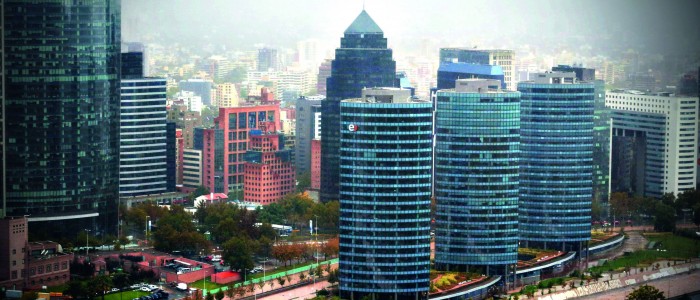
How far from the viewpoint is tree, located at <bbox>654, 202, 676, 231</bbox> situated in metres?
39.6

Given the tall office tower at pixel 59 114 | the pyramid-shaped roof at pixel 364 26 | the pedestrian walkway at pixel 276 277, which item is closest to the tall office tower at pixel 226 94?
the pyramid-shaped roof at pixel 364 26

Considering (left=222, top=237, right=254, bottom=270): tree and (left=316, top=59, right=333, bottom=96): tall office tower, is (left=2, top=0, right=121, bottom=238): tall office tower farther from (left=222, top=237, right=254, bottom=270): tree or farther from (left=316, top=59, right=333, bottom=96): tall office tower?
(left=316, top=59, right=333, bottom=96): tall office tower

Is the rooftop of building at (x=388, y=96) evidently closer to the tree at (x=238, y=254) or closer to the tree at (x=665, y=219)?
the tree at (x=238, y=254)

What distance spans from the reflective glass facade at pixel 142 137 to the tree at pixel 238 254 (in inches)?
391

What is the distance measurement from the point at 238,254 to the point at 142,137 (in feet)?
36.8

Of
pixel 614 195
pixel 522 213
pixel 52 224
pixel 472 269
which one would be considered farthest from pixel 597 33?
pixel 52 224

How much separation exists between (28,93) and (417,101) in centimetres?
1088

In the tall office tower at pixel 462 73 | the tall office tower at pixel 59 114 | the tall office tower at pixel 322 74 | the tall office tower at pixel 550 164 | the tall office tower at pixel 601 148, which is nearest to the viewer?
the tall office tower at pixel 59 114

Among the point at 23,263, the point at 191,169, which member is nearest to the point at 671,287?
the point at 23,263

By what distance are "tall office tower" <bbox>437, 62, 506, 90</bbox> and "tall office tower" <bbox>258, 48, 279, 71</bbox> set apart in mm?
21556

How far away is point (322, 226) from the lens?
38.8 metres

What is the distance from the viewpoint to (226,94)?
67125 millimetres

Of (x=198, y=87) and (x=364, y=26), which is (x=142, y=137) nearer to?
(x=364, y=26)

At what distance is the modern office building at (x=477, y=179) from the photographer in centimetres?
3212
